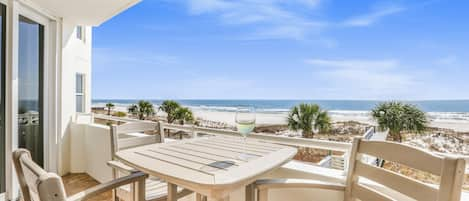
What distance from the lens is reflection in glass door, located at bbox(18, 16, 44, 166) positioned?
2.76 metres

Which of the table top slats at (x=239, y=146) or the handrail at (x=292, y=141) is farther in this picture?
the handrail at (x=292, y=141)

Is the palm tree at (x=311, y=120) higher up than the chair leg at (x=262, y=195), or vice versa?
the chair leg at (x=262, y=195)

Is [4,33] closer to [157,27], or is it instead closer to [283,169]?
[283,169]

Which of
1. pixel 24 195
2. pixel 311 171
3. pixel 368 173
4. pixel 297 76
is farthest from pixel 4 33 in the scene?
pixel 297 76

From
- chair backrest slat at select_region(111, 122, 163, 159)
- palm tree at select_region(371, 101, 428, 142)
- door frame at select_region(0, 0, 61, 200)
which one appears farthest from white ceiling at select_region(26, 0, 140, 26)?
palm tree at select_region(371, 101, 428, 142)

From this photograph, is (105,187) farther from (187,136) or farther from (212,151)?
(187,136)

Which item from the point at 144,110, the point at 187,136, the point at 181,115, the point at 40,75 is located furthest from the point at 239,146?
the point at 144,110

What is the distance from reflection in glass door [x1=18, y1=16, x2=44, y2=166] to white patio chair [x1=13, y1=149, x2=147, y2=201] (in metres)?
2.26

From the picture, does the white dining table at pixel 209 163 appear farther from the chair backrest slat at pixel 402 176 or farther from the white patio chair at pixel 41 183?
the chair backrest slat at pixel 402 176

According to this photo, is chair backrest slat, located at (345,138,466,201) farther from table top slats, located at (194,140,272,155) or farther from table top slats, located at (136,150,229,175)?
table top slats, located at (136,150,229,175)

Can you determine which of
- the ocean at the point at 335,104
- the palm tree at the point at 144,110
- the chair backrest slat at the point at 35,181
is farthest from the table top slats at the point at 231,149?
the ocean at the point at 335,104

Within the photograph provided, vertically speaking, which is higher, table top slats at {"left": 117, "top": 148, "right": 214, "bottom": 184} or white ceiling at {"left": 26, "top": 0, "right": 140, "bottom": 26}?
white ceiling at {"left": 26, "top": 0, "right": 140, "bottom": 26}

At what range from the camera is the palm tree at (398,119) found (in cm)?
648

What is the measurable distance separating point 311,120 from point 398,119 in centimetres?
237
